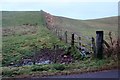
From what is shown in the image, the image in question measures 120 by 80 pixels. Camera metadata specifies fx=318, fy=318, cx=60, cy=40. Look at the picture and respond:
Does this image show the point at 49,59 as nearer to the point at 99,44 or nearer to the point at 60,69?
the point at 99,44

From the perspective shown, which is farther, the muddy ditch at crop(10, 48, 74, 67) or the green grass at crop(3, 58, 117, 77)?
the muddy ditch at crop(10, 48, 74, 67)

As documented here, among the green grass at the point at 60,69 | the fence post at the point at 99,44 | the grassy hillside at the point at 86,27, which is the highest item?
the grassy hillside at the point at 86,27

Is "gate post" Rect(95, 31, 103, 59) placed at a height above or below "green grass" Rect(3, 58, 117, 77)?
above

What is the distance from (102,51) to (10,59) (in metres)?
9.29

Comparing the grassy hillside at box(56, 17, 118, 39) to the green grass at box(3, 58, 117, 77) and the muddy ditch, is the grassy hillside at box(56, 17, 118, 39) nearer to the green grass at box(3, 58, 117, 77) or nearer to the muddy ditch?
the muddy ditch

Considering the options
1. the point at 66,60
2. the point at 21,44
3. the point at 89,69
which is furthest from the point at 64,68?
the point at 21,44

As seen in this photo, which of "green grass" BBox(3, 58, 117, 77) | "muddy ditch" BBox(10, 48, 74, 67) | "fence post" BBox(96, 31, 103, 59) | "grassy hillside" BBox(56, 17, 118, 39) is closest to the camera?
"green grass" BBox(3, 58, 117, 77)

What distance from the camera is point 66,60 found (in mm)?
19188

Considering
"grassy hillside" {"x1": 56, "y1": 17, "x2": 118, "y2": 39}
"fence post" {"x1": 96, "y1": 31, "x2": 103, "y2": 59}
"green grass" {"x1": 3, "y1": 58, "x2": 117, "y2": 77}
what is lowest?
"green grass" {"x1": 3, "y1": 58, "x2": 117, "y2": 77}

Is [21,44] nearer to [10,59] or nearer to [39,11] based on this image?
[10,59]

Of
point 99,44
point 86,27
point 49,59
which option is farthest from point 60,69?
point 86,27

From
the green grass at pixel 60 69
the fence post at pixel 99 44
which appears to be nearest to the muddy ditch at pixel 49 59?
the fence post at pixel 99 44

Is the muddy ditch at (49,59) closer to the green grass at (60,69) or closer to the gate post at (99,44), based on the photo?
the gate post at (99,44)

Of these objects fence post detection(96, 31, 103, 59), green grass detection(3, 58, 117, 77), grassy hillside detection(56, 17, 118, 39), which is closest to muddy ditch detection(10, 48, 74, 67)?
fence post detection(96, 31, 103, 59)
